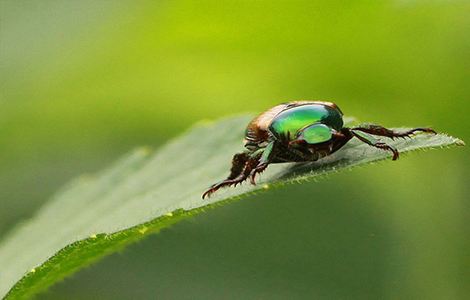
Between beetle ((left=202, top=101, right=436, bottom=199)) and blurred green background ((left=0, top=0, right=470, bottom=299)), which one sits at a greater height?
blurred green background ((left=0, top=0, right=470, bottom=299))

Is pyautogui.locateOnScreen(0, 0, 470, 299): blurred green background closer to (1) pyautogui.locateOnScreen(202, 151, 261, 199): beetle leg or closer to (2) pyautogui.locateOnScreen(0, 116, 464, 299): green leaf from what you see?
(2) pyautogui.locateOnScreen(0, 116, 464, 299): green leaf

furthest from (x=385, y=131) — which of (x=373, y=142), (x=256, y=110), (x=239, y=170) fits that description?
(x=256, y=110)

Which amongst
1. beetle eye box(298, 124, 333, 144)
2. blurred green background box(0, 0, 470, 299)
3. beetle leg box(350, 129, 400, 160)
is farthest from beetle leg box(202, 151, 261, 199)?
blurred green background box(0, 0, 470, 299)

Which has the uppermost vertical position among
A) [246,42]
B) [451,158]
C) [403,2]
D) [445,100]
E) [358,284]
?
[246,42]

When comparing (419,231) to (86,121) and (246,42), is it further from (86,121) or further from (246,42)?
(86,121)

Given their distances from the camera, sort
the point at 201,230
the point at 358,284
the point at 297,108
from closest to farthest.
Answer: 1. the point at 297,108
2. the point at 358,284
3. the point at 201,230

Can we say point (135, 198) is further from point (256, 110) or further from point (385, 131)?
point (256, 110)

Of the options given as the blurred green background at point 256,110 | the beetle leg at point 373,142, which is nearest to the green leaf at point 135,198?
the beetle leg at point 373,142

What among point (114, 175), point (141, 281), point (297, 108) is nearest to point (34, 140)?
point (141, 281)
